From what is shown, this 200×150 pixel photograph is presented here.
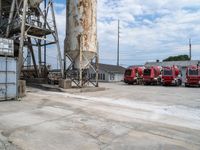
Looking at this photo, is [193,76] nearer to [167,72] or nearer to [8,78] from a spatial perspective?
[167,72]

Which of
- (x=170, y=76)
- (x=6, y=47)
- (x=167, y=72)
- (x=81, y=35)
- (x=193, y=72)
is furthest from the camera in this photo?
(x=167, y=72)

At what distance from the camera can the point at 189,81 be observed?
35.2m

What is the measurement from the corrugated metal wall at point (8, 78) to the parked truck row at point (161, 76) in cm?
2363

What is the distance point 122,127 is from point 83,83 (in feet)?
53.7

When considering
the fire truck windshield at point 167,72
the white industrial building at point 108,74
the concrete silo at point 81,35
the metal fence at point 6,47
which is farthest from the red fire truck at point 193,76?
the white industrial building at point 108,74

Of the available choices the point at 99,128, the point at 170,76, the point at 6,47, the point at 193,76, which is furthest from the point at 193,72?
the point at 99,128

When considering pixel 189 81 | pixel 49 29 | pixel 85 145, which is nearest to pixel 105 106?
pixel 85 145

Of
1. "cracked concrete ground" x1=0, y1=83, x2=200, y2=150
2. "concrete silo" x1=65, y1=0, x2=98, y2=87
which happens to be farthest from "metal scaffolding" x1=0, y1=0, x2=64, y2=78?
"cracked concrete ground" x1=0, y1=83, x2=200, y2=150

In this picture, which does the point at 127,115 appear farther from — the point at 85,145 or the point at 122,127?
the point at 85,145

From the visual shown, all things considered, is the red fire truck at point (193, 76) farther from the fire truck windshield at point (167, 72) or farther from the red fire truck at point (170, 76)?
the fire truck windshield at point (167, 72)

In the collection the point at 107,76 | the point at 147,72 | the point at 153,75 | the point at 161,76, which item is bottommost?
the point at 107,76

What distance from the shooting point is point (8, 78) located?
17.3 metres

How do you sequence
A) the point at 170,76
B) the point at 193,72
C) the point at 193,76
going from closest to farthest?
the point at 193,72 < the point at 193,76 < the point at 170,76

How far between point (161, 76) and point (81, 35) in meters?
16.0
